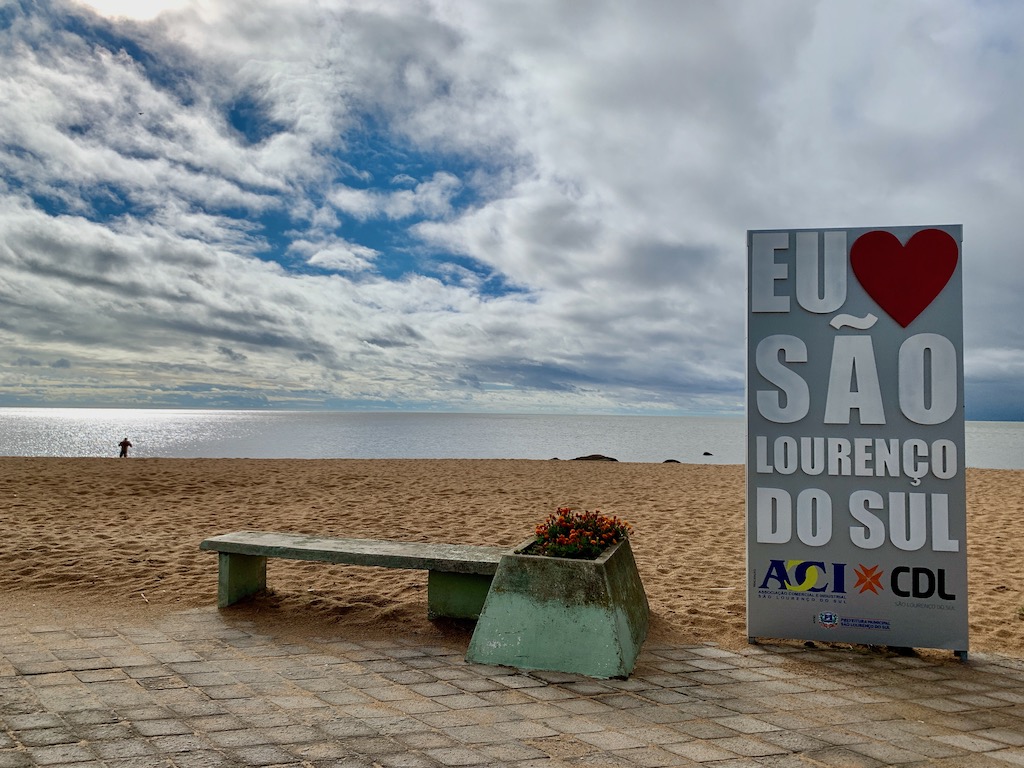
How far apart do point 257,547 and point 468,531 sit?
445cm

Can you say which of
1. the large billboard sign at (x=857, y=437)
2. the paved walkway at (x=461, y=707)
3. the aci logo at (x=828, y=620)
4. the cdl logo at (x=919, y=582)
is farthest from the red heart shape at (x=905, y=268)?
the paved walkway at (x=461, y=707)

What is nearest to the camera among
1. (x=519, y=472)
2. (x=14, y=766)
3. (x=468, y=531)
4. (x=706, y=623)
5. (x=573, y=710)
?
(x=14, y=766)

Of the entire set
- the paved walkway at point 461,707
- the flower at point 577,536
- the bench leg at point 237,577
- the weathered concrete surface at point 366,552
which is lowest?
the paved walkway at point 461,707

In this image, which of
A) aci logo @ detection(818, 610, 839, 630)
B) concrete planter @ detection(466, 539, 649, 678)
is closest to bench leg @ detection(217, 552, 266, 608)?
concrete planter @ detection(466, 539, 649, 678)

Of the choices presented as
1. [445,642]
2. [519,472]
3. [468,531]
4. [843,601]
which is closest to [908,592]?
[843,601]

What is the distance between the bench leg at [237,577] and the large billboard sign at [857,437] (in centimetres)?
363

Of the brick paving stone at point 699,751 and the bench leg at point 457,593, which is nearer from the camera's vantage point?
the brick paving stone at point 699,751

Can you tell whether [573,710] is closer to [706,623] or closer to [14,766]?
[706,623]

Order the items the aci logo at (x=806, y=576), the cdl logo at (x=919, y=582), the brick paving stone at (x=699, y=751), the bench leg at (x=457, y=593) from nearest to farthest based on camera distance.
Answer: the brick paving stone at (x=699, y=751)
the cdl logo at (x=919, y=582)
the aci logo at (x=806, y=576)
the bench leg at (x=457, y=593)

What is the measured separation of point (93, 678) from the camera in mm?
3682

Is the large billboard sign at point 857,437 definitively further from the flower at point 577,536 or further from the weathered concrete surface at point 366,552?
the weathered concrete surface at point 366,552

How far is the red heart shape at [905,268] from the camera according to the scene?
14.3ft

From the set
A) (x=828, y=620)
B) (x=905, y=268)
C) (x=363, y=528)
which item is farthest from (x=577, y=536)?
(x=363, y=528)

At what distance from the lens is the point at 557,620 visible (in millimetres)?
3941
